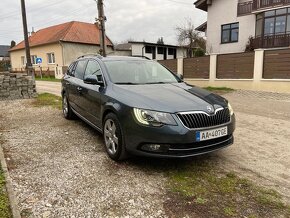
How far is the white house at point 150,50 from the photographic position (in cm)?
3484

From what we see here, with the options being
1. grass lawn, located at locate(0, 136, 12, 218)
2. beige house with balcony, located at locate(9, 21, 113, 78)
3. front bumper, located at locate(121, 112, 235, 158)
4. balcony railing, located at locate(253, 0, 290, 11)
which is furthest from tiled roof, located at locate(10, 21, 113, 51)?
grass lawn, located at locate(0, 136, 12, 218)

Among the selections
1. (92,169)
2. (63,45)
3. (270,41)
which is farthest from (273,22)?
(92,169)

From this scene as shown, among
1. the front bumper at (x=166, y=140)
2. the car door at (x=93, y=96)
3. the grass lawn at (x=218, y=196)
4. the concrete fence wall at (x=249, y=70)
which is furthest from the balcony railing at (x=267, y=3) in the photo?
the grass lawn at (x=218, y=196)

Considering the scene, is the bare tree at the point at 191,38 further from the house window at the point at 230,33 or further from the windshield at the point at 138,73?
the windshield at the point at 138,73

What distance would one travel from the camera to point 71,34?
32.2 meters

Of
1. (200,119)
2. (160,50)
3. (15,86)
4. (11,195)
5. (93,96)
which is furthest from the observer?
(160,50)

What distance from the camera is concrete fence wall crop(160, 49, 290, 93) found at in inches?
494

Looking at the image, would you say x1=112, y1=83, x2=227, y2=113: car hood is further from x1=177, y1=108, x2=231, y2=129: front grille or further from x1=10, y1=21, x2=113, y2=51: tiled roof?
x1=10, y1=21, x2=113, y2=51: tiled roof

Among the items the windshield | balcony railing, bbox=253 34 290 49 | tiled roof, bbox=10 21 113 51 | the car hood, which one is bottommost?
the car hood

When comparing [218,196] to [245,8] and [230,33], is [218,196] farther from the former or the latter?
[230,33]

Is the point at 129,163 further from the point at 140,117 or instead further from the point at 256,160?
the point at 256,160

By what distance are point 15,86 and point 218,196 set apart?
418 inches

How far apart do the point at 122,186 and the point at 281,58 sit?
11.5 m

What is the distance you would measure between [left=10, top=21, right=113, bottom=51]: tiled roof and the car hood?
28.5 m
